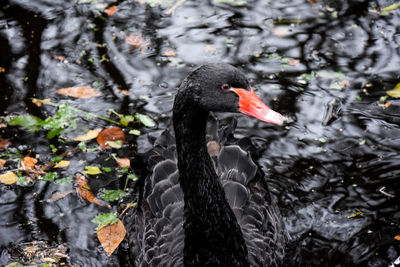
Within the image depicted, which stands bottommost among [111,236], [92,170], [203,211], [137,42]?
[111,236]

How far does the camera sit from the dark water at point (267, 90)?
4184 mm

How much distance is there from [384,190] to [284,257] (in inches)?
45.1

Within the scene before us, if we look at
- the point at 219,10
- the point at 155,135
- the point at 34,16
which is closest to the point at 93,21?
the point at 34,16

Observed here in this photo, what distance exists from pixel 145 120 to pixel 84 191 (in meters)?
0.98

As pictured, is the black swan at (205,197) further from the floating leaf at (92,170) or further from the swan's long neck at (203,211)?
the floating leaf at (92,170)

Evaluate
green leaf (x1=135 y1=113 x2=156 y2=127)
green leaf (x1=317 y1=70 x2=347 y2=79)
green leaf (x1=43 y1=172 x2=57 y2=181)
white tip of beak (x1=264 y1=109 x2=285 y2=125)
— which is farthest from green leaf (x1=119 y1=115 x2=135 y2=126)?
white tip of beak (x1=264 y1=109 x2=285 y2=125)

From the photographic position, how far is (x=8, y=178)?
182 inches

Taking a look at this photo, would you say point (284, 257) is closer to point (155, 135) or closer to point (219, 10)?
point (155, 135)

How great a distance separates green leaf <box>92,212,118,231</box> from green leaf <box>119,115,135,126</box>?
113 centimetres

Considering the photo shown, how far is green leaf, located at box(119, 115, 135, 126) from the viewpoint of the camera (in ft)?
16.8

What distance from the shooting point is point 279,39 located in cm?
609

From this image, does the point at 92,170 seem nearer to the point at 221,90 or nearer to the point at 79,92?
the point at 79,92

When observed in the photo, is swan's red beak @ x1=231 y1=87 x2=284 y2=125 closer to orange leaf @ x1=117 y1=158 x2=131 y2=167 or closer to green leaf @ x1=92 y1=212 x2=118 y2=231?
green leaf @ x1=92 y1=212 x2=118 y2=231

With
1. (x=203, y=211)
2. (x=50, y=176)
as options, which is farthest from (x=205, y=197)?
(x=50, y=176)
